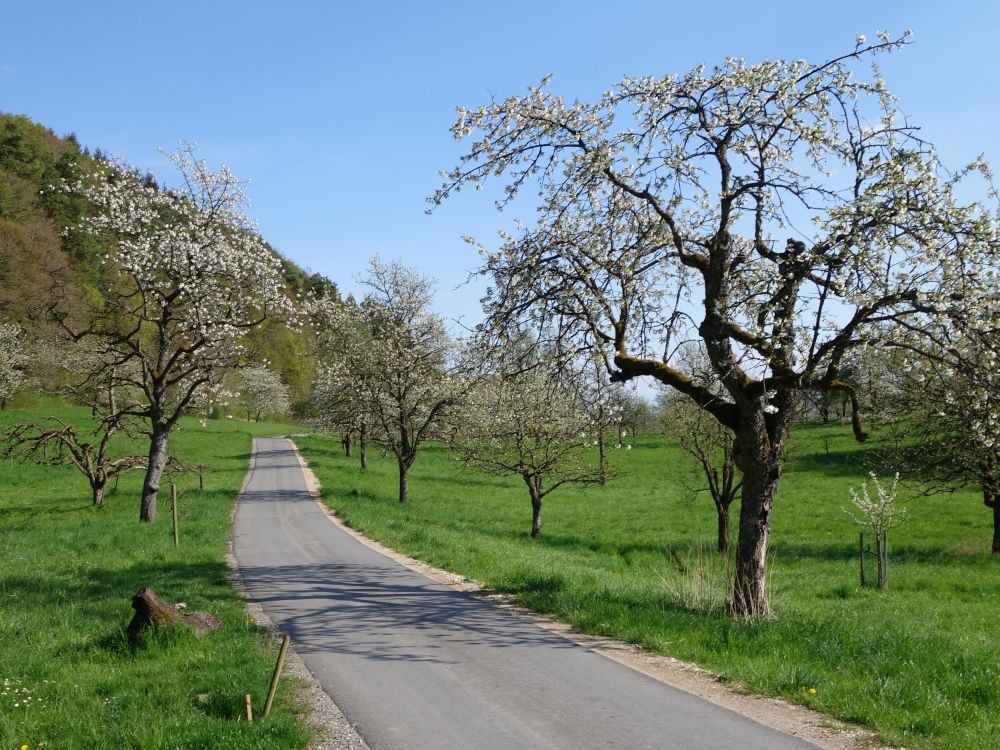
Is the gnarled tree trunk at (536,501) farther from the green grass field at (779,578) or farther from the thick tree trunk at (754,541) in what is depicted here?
the thick tree trunk at (754,541)

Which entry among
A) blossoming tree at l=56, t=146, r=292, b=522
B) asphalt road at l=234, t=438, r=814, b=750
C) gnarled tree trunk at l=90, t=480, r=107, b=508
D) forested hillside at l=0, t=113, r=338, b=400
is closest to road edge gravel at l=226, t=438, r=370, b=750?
asphalt road at l=234, t=438, r=814, b=750

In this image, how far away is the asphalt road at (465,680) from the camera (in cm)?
604

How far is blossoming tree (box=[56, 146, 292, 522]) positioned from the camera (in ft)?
72.1

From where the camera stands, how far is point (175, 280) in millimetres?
22562

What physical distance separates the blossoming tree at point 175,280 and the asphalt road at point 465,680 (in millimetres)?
Result: 10999

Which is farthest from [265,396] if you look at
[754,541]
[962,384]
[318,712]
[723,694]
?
[723,694]

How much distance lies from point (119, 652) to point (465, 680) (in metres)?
4.44

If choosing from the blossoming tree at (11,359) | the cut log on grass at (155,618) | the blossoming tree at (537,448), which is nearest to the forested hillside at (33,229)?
the blossoming tree at (11,359)

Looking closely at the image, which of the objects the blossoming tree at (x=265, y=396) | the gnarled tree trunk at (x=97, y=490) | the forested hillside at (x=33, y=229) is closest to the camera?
the gnarled tree trunk at (x=97, y=490)

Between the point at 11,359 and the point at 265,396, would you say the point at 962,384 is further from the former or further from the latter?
the point at 265,396

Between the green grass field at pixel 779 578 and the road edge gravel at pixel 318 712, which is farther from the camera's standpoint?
the green grass field at pixel 779 578

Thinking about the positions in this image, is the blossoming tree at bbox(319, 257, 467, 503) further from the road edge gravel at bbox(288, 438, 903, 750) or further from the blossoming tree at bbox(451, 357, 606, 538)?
the road edge gravel at bbox(288, 438, 903, 750)

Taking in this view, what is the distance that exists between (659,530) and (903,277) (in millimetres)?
21607

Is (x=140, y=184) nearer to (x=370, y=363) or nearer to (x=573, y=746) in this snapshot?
(x=370, y=363)
